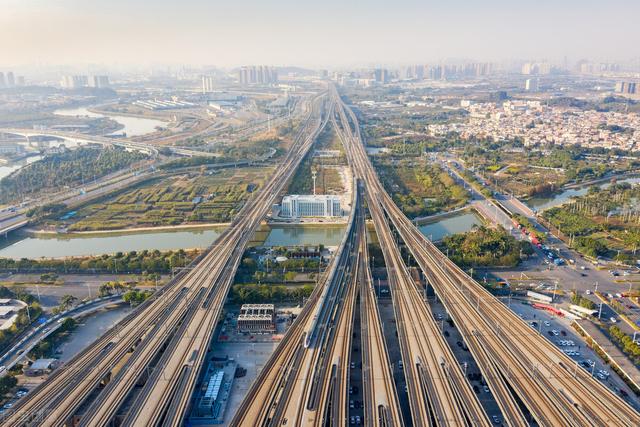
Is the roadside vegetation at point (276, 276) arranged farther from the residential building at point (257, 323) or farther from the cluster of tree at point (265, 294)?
the residential building at point (257, 323)

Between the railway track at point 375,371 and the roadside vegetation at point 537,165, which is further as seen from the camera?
the roadside vegetation at point 537,165

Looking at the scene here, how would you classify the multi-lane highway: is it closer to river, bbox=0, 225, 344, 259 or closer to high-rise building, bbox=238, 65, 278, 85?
river, bbox=0, 225, 344, 259

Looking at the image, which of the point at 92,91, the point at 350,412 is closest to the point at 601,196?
the point at 350,412

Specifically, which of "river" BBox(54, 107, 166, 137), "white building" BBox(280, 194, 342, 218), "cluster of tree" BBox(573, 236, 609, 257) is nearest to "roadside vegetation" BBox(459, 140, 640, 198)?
"cluster of tree" BBox(573, 236, 609, 257)

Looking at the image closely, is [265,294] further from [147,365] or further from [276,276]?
[147,365]

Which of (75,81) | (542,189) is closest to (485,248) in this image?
(542,189)

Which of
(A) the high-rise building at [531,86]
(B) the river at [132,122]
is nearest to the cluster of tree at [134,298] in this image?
(B) the river at [132,122]

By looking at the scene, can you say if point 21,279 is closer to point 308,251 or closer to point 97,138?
point 308,251
